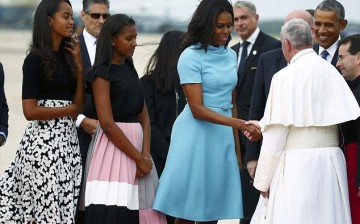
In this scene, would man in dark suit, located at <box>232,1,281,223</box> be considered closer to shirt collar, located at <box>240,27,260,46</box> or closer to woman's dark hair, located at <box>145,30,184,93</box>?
shirt collar, located at <box>240,27,260,46</box>

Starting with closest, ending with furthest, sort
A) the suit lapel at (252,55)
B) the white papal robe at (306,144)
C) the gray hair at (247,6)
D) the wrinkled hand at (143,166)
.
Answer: the white papal robe at (306,144) < the wrinkled hand at (143,166) < the suit lapel at (252,55) < the gray hair at (247,6)

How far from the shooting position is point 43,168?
25.9 feet

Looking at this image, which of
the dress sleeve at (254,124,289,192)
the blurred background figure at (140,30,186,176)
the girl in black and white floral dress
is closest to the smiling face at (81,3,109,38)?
the blurred background figure at (140,30,186,176)

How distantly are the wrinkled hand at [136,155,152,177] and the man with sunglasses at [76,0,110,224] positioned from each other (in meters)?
0.51

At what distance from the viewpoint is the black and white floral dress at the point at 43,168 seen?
788 cm

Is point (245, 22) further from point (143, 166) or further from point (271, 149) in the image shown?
point (271, 149)

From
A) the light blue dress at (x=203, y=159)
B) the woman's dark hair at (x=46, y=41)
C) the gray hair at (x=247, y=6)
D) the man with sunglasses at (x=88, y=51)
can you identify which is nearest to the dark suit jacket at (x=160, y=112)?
the man with sunglasses at (x=88, y=51)

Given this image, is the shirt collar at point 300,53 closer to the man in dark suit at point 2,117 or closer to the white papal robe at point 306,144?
the white papal robe at point 306,144

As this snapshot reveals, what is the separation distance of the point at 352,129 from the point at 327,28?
1871mm

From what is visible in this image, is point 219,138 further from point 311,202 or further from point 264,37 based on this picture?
point 264,37

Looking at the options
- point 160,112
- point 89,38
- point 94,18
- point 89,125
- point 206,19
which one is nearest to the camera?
point 206,19

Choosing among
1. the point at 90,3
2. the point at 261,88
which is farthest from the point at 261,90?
the point at 90,3

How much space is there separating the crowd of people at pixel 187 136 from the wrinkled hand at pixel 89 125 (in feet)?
0.04

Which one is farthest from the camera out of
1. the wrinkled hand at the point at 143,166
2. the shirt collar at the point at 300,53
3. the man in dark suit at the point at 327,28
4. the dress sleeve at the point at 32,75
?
the man in dark suit at the point at 327,28
